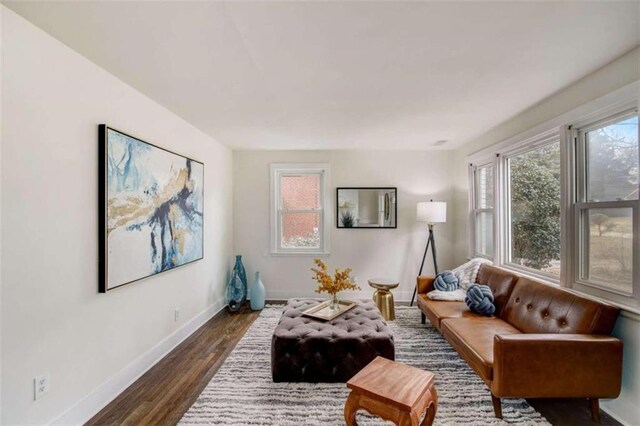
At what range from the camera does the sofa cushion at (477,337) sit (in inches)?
77.4

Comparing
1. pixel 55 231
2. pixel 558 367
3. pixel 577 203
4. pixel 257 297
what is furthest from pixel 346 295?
pixel 55 231

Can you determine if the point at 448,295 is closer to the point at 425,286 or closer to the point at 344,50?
the point at 425,286

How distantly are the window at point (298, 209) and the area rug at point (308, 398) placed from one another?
2.03 meters

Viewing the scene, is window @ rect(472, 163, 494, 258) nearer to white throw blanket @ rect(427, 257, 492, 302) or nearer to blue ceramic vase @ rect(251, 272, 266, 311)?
white throw blanket @ rect(427, 257, 492, 302)

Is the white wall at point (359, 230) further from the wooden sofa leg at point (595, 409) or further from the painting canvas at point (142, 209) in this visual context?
the wooden sofa leg at point (595, 409)

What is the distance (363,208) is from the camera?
181 inches

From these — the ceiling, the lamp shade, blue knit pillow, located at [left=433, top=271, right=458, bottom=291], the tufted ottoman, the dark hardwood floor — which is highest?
the ceiling

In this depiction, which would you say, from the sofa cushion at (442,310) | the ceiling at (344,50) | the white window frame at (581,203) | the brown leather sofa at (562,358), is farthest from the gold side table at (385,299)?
the ceiling at (344,50)

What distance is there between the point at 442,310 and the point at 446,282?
57cm

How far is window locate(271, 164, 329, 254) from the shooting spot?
4.66m

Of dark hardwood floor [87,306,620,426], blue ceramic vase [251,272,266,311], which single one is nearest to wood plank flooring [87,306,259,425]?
dark hardwood floor [87,306,620,426]

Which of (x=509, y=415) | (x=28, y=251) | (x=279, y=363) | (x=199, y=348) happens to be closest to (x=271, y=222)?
(x=199, y=348)

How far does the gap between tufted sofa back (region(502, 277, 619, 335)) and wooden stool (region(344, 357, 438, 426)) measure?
113 centimetres

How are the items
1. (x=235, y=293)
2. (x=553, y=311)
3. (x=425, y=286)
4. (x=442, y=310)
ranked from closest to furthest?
1. (x=553, y=311)
2. (x=442, y=310)
3. (x=425, y=286)
4. (x=235, y=293)
